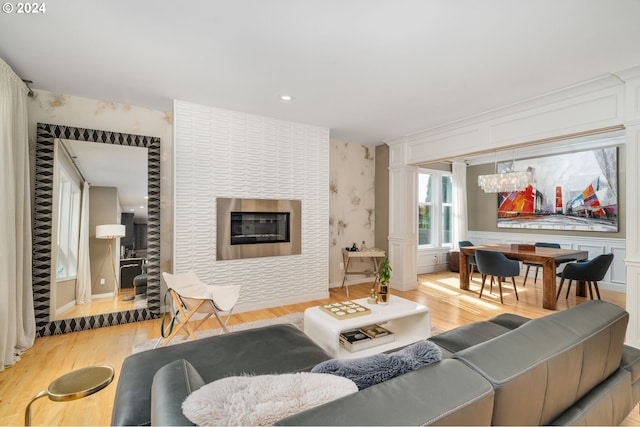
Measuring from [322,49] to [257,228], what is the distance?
237 cm

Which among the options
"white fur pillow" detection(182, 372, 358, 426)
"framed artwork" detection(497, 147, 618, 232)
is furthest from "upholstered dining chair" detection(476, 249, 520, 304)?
"white fur pillow" detection(182, 372, 358, 426)

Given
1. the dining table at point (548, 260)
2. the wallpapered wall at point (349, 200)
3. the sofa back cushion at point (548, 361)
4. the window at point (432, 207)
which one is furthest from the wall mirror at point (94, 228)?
the window at point (432, 207)

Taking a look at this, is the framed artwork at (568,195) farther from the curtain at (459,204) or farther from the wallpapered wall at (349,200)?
the wallpapered wall at (349,200)

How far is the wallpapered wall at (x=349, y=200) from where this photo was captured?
202 inches

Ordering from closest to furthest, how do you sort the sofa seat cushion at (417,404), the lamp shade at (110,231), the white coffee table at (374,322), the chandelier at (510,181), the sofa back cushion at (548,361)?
the sofa seat cushion at (417,404) → the sofa back cushion at (548,361) → the white coffee table at (374,322) → the lamp shade at (110,231) → the chandelier at (510,181)

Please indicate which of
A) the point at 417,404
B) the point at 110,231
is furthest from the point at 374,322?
the point at 110,231

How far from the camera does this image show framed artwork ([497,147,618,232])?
4.95 metres

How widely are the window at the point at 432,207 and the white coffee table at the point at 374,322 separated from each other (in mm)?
4003

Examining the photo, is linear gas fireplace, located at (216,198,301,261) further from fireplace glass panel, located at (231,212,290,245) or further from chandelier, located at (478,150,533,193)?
chandelier, located at (478,150,533,193)

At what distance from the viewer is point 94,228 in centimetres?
325

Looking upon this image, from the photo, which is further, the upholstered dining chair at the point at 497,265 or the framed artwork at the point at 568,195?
the framed artwork at the point at 568,195

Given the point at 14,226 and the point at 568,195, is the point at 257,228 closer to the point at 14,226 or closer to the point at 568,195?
the point at 14,226

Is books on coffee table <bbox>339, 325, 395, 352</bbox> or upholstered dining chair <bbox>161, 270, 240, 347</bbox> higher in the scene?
upholstered dining chair <bbox>161, 270, 240, 347</bbox>

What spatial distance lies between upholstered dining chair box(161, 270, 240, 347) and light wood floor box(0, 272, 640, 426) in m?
0.53
